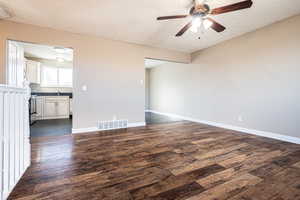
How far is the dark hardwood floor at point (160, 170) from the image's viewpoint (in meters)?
1.28

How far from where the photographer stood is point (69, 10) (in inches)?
93.5

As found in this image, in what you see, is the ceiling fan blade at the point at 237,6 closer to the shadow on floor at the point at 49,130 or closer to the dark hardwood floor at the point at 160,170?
the dark hardwood floor at the point at 160,170

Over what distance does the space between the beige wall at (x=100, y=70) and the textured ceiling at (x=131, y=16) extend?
209 mm

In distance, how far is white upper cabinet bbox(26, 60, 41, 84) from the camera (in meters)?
4.75

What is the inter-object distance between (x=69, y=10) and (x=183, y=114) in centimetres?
447

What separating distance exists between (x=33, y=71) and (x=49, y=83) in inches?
29.9

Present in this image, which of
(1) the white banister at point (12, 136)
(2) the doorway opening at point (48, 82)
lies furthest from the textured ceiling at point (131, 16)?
(1) the white banister at point (12, 136)

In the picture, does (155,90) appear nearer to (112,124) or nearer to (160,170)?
(112,124)

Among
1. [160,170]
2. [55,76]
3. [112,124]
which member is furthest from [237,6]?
[55,76]

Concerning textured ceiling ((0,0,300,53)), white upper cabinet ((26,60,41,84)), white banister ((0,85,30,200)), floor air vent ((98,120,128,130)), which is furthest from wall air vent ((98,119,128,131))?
white upper cabinet ((26,60,41,84))

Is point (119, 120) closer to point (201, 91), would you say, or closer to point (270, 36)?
point (201, 91)

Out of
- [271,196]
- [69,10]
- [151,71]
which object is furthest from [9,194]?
[151,71]

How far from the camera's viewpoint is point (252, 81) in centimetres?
322

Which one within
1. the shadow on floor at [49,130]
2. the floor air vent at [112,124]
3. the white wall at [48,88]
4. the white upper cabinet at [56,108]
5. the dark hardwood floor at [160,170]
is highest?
the white wall at [48,88]
